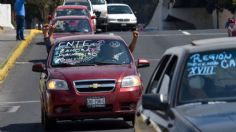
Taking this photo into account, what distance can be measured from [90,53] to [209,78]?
819 cm

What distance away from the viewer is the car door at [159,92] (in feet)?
22.5

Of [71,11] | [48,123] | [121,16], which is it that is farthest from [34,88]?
[121,16]

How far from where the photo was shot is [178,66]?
22.9 ft

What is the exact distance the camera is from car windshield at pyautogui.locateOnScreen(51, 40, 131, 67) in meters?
14.8

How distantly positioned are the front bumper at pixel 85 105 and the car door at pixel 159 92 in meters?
5.28

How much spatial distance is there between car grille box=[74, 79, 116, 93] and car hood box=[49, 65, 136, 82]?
0.07 m

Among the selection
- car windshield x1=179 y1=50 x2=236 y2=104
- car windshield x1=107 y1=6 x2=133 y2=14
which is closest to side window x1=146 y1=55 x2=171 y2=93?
car windshield x1=179 y1=50 x2=236 y2=104

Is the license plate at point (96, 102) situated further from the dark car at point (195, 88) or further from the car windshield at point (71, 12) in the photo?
the car windshield at point (71, 12)

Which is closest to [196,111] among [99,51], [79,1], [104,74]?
[104,74]

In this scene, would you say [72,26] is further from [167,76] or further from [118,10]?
[118,10]

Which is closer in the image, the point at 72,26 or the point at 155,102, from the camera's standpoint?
the point at 155,102

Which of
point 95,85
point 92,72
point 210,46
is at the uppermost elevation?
point 210,46

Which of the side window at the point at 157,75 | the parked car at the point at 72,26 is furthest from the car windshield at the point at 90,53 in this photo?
the parked car at the point at 72,26

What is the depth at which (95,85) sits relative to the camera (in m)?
13.7
